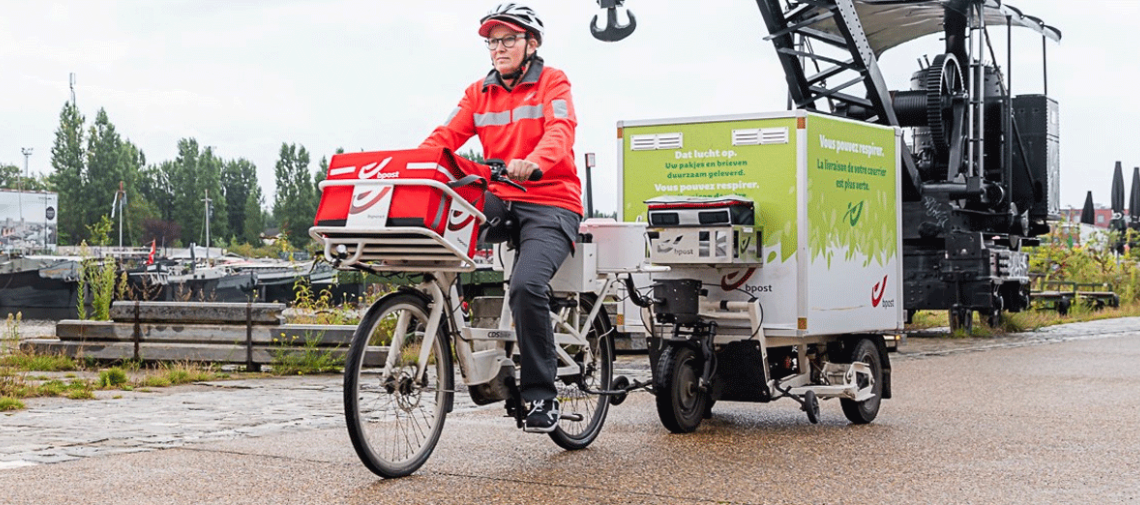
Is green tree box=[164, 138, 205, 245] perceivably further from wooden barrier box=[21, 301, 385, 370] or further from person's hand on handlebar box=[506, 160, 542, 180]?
person's hand on handlebar box=[506, 160, 542, 180]

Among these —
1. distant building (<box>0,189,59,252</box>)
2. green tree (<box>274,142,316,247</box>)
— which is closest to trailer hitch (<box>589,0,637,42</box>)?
distant building (<box>0,189,59,252</box>)

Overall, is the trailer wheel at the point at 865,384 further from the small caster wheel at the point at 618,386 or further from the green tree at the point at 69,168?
the green tree at the point at 69,168

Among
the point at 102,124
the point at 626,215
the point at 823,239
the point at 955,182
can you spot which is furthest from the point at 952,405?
the point at 102,124

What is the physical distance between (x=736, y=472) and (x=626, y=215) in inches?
140

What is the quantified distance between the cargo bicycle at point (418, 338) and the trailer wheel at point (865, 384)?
7.44 ft

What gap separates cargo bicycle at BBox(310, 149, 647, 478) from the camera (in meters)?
5.99

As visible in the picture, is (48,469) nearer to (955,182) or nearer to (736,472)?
(736,472)

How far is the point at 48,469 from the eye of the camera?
6.43 m

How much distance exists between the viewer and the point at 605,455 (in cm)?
725

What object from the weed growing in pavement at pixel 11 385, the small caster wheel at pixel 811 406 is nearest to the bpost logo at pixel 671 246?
the small caster wheel at pixel 811 406

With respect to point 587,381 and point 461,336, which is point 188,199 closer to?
point 587,381

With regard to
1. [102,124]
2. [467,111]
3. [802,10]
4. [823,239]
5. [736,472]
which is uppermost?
[102,124]

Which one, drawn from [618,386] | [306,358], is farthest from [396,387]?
[306,358]

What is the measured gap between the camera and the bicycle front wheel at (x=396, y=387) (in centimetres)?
599
